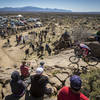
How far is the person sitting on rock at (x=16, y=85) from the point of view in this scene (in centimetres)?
380

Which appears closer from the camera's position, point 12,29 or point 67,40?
point 67,40

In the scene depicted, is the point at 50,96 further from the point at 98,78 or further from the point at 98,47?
the point at 98,47

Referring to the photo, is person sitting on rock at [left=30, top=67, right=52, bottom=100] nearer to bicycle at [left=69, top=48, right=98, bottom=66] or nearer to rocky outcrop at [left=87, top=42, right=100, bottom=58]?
bicycle at [left=69, top=48, right=98, bottom=66]

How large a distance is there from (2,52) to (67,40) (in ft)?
29.0

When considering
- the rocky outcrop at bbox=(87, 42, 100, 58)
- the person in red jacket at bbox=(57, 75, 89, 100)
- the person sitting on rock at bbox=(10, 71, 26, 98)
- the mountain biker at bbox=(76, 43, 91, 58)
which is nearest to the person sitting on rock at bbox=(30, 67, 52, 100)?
the person sitting on rock at bbox=(10, 71, 26, 98)

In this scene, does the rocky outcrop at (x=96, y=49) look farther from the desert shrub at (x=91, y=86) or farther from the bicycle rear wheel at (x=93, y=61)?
the desert shrub at (x=91, y=86)

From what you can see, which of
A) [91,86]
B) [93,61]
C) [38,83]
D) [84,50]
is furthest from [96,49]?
[38,83]

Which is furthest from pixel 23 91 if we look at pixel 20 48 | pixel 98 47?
pixel 20 48

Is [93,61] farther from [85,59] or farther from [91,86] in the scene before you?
[91,86]

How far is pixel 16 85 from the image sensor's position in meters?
3.92

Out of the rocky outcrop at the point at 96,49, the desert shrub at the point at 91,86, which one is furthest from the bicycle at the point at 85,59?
the desert shrub at the point at 91,86

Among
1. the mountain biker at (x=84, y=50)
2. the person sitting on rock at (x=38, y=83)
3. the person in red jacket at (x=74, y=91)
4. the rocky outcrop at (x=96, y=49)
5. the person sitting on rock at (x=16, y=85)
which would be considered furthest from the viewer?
the rocky outcrop at (x=96, y=49)

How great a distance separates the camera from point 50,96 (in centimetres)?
434

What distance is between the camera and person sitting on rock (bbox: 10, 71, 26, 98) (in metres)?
3.80
